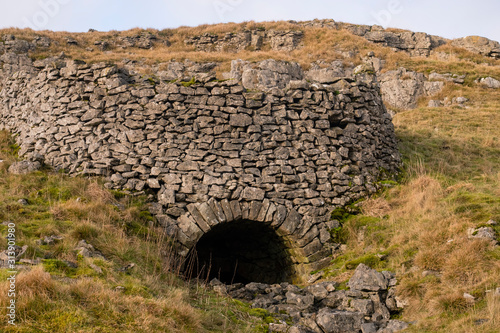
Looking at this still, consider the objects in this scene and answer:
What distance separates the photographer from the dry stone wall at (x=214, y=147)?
830cm

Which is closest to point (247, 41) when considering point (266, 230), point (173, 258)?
point (266, 230)

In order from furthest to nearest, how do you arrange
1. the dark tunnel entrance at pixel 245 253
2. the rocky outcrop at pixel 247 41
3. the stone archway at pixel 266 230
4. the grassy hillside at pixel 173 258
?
the rocky outcrop at pixel 247 41
the dark tunnel entrance at pixel 245 253
the stone archway at pixel 266 230
the grassy hillside at pixel 173 258

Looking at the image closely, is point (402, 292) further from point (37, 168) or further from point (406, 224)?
point (37, 168)

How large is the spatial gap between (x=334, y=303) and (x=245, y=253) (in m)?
4.08

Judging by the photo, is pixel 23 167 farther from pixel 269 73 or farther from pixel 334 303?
pixel 269 73

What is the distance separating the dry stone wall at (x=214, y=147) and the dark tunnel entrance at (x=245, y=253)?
445 mm

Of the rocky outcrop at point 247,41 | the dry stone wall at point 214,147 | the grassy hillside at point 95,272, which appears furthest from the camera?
the rocky outcrop at point 247,41

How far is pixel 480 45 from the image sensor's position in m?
28.6

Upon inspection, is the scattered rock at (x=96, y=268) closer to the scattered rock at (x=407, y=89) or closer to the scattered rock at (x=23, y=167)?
the scattered rock at (x=23, y=167)

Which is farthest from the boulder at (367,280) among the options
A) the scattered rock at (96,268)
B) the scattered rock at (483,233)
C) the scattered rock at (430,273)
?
the scattered rock at (96,268)

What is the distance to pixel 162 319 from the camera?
15.1 feet

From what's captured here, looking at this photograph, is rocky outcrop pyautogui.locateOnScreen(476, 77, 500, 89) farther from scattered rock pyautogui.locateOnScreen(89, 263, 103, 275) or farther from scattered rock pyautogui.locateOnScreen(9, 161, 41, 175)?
scattered rock pyautogui.locateOnScreen(89, 263, 103, 275)

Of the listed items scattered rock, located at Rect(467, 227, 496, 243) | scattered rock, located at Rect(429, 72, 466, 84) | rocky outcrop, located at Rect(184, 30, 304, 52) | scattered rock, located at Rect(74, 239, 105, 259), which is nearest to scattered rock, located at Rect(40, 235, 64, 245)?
scattered rock, located at Rect(74, 239, 105, 259)

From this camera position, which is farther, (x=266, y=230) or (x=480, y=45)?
(x=480, y=45)
